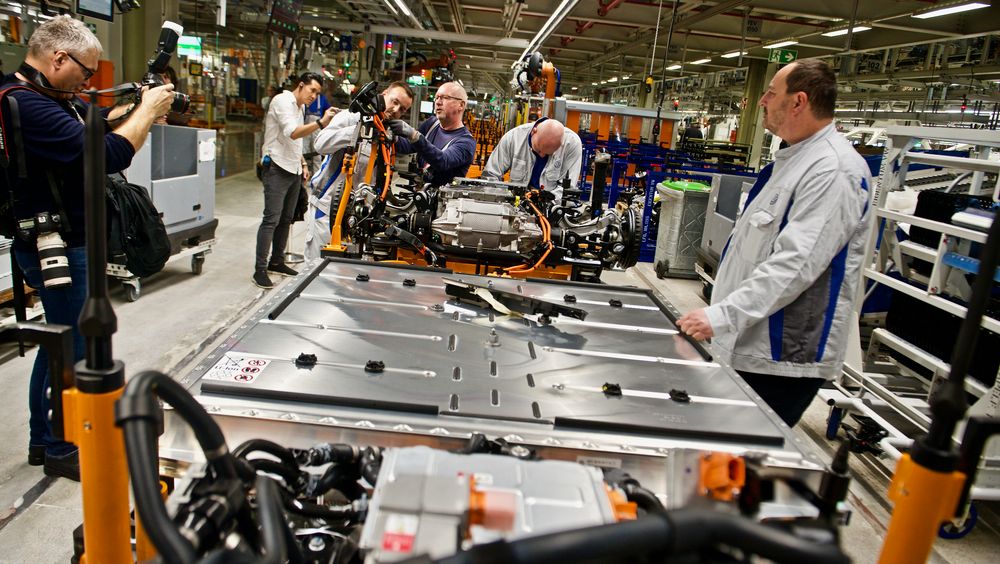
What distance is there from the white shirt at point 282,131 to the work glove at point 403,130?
5.25 feet

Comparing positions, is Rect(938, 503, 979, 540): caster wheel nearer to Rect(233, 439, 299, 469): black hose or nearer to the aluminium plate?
the aluminium plate

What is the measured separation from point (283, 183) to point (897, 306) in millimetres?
4912

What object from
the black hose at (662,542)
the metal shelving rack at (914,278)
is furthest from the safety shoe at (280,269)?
the black hose at (662,542)

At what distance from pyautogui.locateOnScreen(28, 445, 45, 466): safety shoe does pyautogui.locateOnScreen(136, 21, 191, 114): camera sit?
157cm

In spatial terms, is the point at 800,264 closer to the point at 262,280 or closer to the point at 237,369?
the point at 237,369

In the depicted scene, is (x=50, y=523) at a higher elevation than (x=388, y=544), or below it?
below

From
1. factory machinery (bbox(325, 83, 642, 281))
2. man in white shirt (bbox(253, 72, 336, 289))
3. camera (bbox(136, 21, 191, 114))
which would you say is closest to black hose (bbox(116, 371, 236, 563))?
camera (bbox(136, 21, 191, 114))

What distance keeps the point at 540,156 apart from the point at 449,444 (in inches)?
180

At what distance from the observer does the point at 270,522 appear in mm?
921

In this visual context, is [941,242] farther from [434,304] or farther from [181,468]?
[181,468]

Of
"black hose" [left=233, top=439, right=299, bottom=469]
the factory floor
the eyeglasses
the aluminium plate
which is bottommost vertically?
the factory floor

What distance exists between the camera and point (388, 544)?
95 centimetres

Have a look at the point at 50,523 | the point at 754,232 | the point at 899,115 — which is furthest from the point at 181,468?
the point at 899,115

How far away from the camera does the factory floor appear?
2.39m
